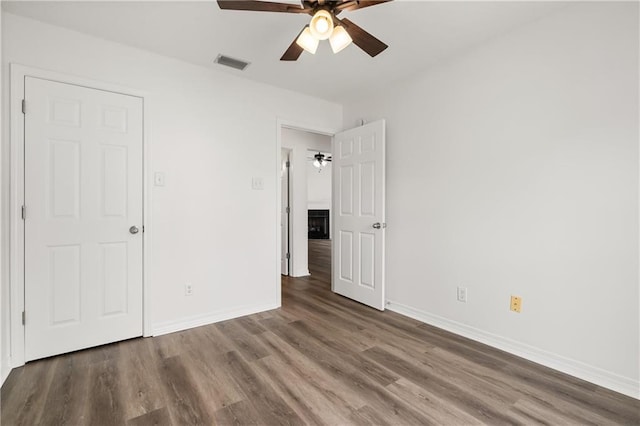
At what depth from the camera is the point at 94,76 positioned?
2.42 m

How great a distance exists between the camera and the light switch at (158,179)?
268 centimetres

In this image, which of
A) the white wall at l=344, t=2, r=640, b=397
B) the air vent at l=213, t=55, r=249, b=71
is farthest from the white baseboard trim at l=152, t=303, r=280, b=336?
the air vent at l=213, t=55, r=249, b=71

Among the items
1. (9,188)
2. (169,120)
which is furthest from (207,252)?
(9,188)

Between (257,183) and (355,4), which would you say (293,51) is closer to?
(355,4)

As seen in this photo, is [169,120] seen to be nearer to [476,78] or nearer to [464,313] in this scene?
[476,78]

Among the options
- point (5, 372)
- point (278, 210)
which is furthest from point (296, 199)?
point (5, 372)

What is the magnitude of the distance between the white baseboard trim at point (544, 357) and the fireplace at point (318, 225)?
23.1 ft

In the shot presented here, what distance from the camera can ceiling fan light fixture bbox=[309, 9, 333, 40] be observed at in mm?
1729

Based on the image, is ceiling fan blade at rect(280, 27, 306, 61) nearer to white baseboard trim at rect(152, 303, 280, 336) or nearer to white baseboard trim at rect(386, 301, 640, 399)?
white baseboard trim at rect(152, 303, 280, 336)

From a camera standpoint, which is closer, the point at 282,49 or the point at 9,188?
the point at 9,188

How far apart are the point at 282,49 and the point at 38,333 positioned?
9.53ft

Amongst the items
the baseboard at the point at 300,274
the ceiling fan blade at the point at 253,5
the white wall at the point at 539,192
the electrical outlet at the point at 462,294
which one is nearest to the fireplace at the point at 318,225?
the baseboard at the point at 300,274

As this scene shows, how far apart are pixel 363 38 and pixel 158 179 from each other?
2041 mm

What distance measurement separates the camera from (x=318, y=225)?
10.1 meters
